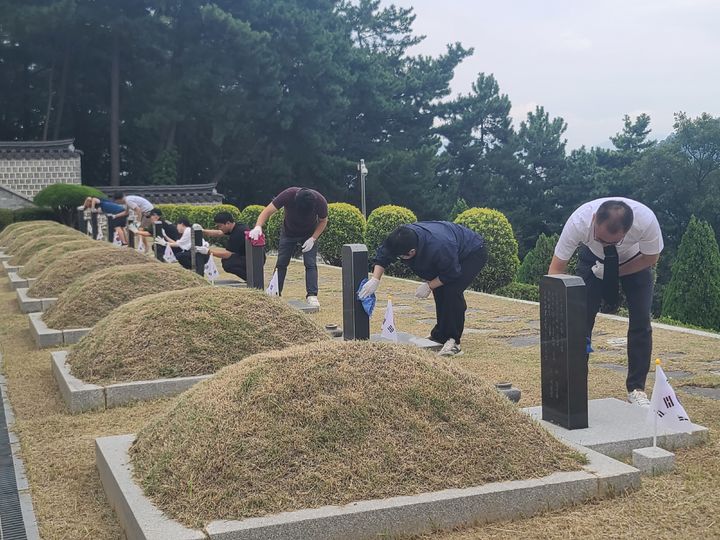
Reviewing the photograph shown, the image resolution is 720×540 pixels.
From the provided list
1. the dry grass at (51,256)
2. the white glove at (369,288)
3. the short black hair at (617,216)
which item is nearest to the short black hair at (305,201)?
the white glove at (369,288)

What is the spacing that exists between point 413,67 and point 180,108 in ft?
52.2

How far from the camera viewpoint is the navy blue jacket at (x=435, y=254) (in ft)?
21.5

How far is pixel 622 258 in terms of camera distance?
5.16m

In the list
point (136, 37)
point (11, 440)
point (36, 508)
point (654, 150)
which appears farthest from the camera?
point (654, 150)

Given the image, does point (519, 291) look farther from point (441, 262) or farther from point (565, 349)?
point (565, 349)

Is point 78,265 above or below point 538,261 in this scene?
above

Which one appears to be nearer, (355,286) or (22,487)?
(22,487)

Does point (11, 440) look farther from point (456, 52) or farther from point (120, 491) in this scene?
point (456, 52)

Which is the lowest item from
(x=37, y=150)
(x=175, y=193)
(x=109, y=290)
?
(x=109, y=290)

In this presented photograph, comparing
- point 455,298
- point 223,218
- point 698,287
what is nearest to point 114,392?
point 455,298

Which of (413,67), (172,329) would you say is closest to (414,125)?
(413,67)

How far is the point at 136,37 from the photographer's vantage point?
3294 cm

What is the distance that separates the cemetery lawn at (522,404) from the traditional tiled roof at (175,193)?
22438 millimetres

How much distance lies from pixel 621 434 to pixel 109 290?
16.9 ft
